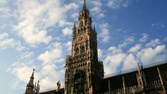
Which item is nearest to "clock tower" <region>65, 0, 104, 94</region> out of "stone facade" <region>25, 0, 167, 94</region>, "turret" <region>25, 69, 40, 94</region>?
"stone facade" <region>25, 0, 167, 94</region>

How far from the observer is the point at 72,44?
57656 mm

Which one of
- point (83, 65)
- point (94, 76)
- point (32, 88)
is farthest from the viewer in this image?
point (32, 88)

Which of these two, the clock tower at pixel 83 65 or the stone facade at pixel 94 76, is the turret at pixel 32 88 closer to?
the stone facade at pixel 94 76

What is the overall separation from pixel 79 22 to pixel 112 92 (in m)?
28.5

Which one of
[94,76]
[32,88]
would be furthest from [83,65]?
[32,88]

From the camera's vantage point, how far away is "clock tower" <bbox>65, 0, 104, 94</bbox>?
46625 mm

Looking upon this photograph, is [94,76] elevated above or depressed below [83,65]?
below

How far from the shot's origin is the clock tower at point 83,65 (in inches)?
1836

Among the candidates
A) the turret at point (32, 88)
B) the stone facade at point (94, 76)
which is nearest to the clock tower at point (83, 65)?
the stone facade at point (94, 76)

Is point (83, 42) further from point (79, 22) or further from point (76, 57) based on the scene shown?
point (79, 22)

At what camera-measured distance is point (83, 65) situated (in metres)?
49.8

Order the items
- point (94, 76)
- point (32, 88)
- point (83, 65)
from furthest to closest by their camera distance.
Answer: point (32, 88)
point (83, 65)
point (94, 76)

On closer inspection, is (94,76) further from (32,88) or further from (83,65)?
Answer: (32,88)

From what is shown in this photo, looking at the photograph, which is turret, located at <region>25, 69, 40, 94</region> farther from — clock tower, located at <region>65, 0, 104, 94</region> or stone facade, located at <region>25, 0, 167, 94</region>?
clock tower, located at <region>65, 0, 104, 94</region>
